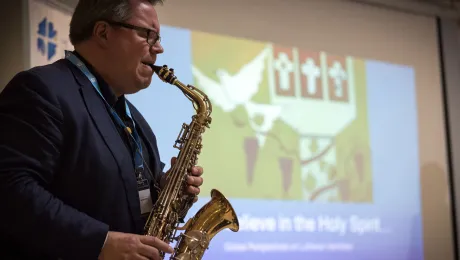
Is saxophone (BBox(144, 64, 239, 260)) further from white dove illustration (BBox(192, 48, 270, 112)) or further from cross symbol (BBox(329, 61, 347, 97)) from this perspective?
cross symbol (BBox(329, 61, 347, 97))

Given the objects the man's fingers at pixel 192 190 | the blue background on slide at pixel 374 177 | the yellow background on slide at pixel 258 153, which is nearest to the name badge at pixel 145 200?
the man's fingers at pixel 192 190

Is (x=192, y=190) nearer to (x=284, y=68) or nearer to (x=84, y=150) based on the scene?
(x=84, y=150)

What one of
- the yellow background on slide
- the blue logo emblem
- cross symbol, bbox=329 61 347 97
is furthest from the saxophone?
cross symbol, bbox=329 61 347 97

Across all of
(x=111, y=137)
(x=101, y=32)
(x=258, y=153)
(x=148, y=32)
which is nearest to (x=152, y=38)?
(x=148, y=32)

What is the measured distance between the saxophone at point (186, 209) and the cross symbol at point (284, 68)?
1712 mm

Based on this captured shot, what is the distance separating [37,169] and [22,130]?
115mm

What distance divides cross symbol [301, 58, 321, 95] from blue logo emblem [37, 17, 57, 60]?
5.86 ft

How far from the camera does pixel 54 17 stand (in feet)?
10.0

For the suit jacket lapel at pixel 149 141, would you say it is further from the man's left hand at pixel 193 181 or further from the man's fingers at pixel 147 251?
the man's fingers at pixel 147 251

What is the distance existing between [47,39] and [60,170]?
131 centimetres

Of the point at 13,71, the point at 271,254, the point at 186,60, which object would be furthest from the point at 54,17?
the point at 271,254

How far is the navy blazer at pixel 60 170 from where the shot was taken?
173 centimetres

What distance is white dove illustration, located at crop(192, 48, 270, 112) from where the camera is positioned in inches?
151

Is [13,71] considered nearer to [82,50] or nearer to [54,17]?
[54,17]
